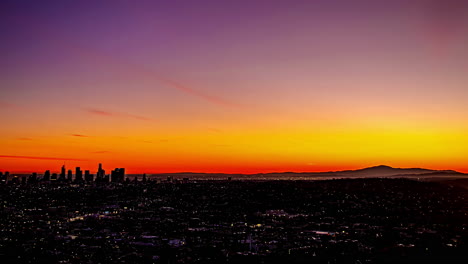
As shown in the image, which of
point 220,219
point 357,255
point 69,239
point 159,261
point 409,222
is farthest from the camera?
point 220,219

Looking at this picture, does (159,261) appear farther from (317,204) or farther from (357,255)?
(317,204)

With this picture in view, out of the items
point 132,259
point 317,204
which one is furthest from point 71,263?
point 317,204

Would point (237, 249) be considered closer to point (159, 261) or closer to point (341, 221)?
point (159, 261)

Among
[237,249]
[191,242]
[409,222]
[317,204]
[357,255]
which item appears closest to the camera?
[357,255]

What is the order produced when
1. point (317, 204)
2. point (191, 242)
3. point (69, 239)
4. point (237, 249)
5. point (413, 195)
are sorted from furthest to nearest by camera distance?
point (413, 195), point (317, 204), point (69, 239), point (191, 242), point (237, 249)

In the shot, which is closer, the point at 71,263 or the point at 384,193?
the point at 71,263

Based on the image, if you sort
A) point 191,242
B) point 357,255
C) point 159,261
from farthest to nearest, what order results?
1. point 191,242
2. point 357,255
3. point 159,261

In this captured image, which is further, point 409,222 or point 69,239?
point 409,222

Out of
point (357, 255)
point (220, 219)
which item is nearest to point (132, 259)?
point (357, 255)
